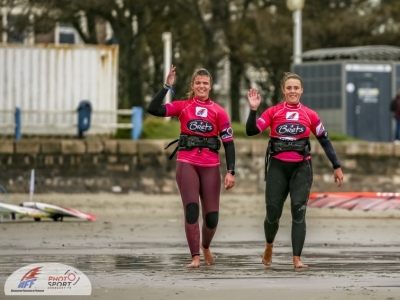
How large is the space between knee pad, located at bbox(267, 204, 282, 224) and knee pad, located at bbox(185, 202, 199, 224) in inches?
24.7

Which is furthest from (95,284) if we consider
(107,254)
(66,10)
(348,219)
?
(66,10)

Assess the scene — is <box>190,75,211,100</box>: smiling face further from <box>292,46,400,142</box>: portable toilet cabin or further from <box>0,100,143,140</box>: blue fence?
<box>292,46,400,142</box>: portable toilet cabin

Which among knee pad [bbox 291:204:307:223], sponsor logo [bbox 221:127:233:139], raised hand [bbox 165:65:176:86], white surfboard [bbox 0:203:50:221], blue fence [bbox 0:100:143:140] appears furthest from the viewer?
blue fence [bbox 0:100:143:140]

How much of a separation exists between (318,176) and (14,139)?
6320 mm

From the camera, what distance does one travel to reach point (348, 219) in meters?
22.3

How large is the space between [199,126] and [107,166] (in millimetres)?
17451

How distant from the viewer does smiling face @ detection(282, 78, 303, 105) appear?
13109 mm

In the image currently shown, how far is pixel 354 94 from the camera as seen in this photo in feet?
117

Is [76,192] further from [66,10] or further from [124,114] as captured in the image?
[66,10]

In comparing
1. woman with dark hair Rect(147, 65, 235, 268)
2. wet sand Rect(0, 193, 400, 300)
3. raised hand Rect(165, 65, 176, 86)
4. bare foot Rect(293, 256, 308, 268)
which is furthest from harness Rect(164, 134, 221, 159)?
bare foot Rect(293, 256, 308, 268)

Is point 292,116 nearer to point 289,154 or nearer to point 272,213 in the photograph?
point 289,154

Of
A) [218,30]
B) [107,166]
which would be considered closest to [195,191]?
[107,166]

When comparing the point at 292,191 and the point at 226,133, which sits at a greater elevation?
the point at 226,133

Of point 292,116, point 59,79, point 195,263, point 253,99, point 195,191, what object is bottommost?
point 195,263
